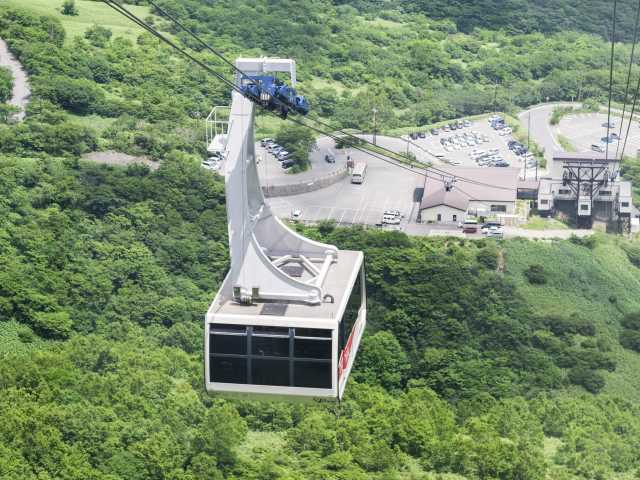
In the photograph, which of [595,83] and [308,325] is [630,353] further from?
[595,83]

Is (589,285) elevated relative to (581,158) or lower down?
lower down

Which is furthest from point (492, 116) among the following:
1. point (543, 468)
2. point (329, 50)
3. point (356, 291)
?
point (356, 291)

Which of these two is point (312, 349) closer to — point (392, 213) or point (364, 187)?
point (392, 213)

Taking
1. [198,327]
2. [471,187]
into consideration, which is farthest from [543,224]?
[198,327]

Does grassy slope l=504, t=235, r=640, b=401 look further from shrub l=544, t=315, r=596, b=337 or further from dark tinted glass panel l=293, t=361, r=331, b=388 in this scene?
dark tinted glass panel l=293, t=361, r=331, b=388

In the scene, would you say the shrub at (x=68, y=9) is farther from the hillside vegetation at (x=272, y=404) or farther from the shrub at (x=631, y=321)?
the shrub at (x=631, y=321)

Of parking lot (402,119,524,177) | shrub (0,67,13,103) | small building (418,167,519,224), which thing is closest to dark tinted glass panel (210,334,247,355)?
small building (418,167,519,224)
